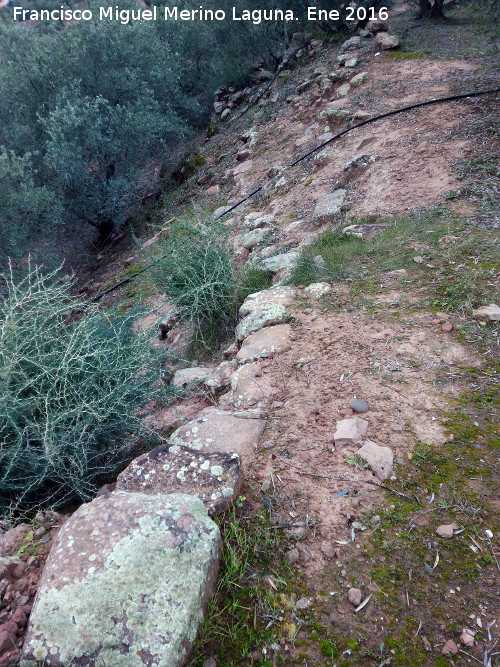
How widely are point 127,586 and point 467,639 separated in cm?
104

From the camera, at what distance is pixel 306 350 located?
279cm

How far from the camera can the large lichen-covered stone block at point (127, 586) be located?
4.14 ft

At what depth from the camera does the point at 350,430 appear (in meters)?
2.11

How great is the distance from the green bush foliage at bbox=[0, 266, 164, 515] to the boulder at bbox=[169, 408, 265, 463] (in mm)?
409

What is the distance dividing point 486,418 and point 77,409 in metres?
1.96

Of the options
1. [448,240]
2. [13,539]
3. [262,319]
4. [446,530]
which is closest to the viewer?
[446,530]

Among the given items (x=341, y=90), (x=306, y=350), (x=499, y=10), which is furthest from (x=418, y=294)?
(x=341, y=90)

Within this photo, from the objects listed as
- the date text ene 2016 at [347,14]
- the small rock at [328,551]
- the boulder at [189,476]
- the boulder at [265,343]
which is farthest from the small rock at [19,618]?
the date text ene 2016 at [347,14]

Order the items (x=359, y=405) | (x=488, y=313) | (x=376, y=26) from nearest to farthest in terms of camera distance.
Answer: (x=359, y=405) → (x=488, y=313) → (x=376, y=26)

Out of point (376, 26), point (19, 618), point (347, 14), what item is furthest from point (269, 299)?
point (347, 14)

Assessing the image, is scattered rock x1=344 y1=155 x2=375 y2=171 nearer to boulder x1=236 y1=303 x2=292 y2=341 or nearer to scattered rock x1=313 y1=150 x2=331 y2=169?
scattered rock x1=313 y1=150 x2=331 y2=169

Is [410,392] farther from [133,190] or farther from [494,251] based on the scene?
[133,190]

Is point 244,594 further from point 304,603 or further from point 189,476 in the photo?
point 189,476

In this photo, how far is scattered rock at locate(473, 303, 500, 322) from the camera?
2.57m
